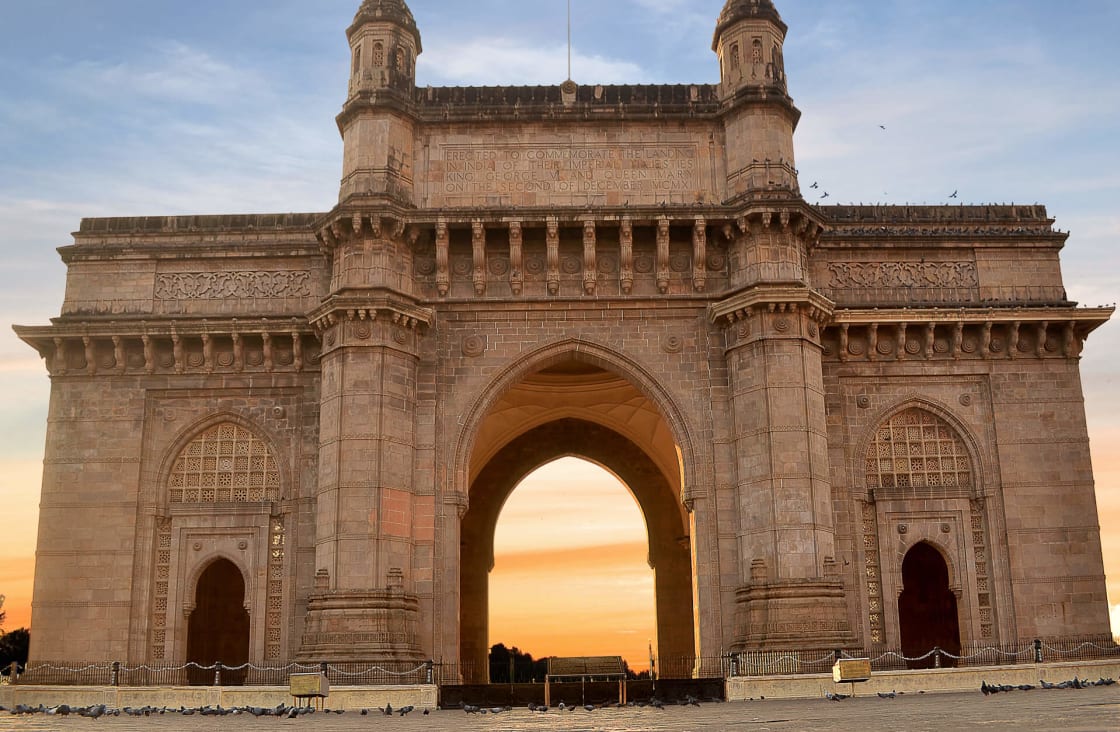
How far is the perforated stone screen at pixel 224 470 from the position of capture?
25281 millimetres

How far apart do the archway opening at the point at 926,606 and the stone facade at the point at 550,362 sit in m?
3.56

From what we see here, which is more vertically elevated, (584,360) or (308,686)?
(584,360)

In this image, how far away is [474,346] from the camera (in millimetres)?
24766

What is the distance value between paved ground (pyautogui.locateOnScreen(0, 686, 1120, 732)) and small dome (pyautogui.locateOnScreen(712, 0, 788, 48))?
48.7 ft

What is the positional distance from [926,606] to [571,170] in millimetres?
13708

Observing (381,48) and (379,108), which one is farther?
(381,48)

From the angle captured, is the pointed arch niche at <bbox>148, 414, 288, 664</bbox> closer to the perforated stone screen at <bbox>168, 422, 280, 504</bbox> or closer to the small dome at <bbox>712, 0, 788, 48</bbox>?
the perforated stone screen at <bbox>168, 422, 280, 504</bbox>

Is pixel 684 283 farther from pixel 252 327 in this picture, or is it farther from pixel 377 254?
pixel 252 327

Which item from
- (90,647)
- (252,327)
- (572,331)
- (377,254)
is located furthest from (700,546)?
(90,647)

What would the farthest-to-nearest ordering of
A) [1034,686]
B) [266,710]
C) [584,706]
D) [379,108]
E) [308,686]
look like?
1. [379,108]
2. [1034,686]
3. [584,706]
4. [308,686]
5. [266,710]

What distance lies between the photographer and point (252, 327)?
25375mm

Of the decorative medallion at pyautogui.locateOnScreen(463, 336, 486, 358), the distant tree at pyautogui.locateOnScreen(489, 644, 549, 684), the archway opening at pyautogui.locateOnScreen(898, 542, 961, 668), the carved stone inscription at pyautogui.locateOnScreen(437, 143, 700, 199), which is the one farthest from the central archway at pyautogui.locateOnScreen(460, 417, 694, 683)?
the carved stone inscription at pyautogui.locateOnScreen(437, 143, 700, 199)

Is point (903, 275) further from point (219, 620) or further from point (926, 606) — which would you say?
point (219, 620)

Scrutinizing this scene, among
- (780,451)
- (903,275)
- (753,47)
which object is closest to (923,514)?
(780,451)
